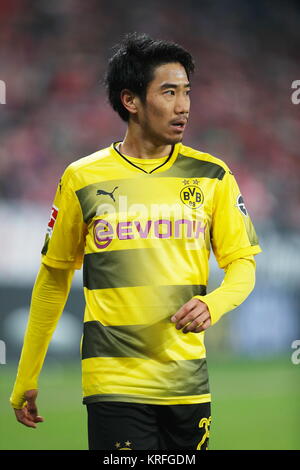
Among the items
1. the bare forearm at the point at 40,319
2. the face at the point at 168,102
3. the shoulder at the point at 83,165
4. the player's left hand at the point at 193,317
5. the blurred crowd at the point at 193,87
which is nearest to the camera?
the player's left hand at the point at 193,317

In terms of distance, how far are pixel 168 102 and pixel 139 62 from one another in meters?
0.20

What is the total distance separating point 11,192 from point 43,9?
7.14ft

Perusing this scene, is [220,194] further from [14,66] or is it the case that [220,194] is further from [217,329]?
[14,66]

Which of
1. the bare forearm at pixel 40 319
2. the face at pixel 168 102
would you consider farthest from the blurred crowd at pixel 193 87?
the face at pixel 168 102

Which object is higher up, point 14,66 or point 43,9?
point 43,9

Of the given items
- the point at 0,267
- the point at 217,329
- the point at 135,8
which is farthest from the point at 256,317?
the point at 135,8

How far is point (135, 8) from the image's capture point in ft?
29.1

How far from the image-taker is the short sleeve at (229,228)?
8.82 ft

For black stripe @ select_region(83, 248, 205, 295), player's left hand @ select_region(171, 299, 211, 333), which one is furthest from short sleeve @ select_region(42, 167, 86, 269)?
player's left hand @ select_region(171, 299, 211, 333)

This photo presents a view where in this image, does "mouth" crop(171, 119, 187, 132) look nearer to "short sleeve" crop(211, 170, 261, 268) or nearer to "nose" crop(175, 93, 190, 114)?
"nose" crop(175, 93, 190, 114)

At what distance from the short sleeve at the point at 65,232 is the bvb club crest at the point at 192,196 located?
1.19 feet

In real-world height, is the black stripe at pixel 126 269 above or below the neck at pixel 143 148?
below

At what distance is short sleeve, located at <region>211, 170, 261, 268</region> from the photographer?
2689 millimetres

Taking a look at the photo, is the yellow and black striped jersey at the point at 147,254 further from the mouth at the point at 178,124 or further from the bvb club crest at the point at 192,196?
the mouth at the point at 178,124
